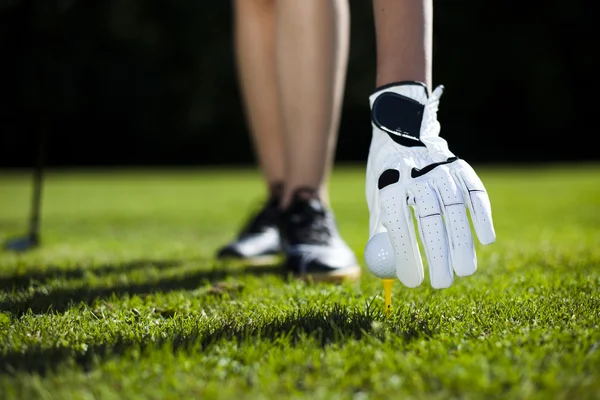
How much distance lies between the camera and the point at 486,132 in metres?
21.7

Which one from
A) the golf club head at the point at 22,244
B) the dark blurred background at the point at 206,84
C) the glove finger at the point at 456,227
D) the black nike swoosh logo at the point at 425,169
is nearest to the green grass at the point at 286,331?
the glove finger at the point at 456,227

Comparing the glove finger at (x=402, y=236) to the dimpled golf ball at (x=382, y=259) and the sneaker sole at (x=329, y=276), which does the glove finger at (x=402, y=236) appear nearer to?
the dimpled golf ball at (x=382, y=259)

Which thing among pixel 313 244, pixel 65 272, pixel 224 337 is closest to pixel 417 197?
pixel 224 337

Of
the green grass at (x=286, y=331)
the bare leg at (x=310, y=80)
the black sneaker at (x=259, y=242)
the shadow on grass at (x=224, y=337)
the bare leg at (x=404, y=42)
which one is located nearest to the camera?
the green grass at (x=286, y=331)

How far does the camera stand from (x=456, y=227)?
1.47 metres

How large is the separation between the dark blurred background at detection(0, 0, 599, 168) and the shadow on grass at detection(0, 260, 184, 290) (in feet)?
58.2

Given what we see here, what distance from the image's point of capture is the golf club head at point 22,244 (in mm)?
2959

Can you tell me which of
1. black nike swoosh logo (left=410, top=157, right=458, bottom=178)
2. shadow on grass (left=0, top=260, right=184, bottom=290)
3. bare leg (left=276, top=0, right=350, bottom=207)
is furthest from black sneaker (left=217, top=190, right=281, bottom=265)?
black nike swoosh logo (left=410, top=157, right=458, bottom=178)

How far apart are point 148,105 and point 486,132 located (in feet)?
37.7

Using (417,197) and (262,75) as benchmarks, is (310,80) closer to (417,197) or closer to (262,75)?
(262,75)

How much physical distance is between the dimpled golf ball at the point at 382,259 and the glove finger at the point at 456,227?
0.14 m

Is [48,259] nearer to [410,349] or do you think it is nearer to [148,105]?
[410,349]

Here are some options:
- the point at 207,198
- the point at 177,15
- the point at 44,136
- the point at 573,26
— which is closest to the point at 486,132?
the point at 573,26

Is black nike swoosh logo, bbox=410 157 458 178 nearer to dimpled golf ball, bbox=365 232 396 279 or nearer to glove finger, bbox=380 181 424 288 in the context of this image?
glove finger, bbox=380 181 424 288
